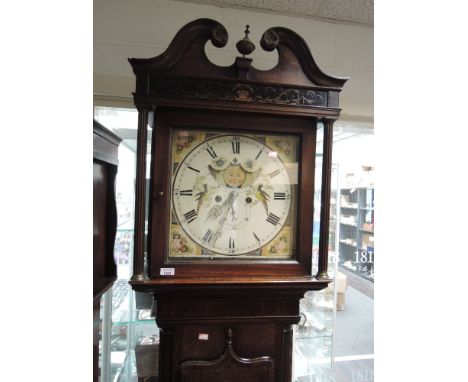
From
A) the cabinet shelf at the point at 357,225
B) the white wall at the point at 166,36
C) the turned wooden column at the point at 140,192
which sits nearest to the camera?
the turned wooden column at the point at 140,192

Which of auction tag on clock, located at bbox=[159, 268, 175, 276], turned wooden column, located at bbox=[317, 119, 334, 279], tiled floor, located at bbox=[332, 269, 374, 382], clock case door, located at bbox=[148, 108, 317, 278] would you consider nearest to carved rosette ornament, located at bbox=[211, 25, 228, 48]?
clock case door, located at bbox=[148, 108, 317, 278]

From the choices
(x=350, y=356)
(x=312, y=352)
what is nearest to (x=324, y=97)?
(x=312, y=352)

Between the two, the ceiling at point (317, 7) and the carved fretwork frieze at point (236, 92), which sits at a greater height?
the ceiling at point (317, 7)

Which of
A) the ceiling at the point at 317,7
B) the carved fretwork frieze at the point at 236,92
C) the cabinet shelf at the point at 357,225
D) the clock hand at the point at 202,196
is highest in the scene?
the ceiling at the point at 317,7

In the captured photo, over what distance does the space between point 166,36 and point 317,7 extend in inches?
24.0

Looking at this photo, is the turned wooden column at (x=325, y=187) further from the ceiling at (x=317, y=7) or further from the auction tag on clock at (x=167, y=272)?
the ceiling at (x=317, y=7)

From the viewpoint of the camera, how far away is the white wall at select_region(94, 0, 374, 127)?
1.00 meters

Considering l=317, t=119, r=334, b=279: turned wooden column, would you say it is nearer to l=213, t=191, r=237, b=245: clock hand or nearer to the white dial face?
the white dial face

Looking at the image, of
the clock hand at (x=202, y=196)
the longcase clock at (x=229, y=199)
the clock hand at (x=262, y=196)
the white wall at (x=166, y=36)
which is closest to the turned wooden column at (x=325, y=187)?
the longcase clock at (x=229, y=199)

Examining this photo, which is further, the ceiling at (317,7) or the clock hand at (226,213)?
the ceiling at (317,7)

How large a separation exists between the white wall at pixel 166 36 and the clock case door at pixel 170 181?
1.37 ft

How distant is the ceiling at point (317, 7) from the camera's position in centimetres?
105
